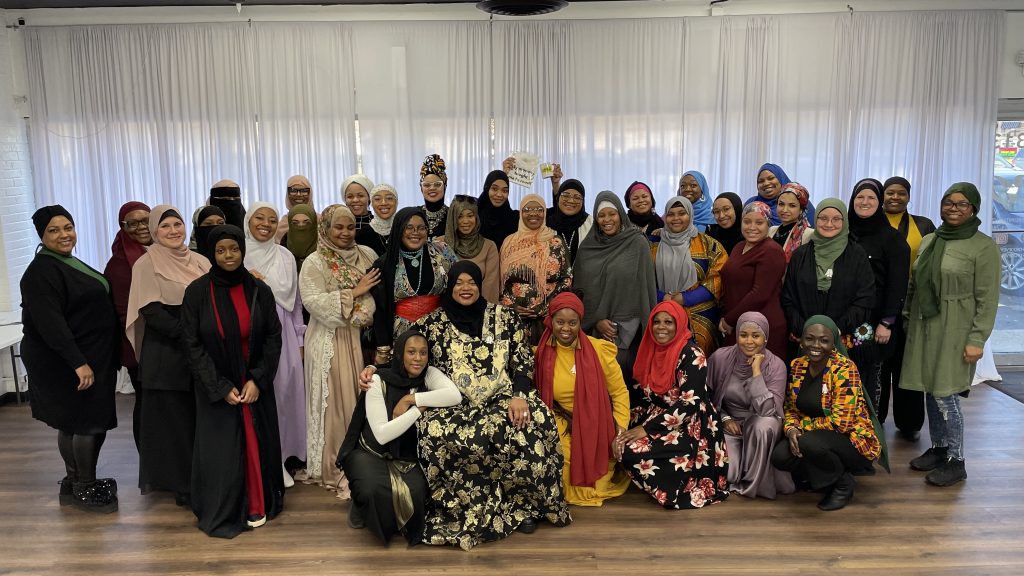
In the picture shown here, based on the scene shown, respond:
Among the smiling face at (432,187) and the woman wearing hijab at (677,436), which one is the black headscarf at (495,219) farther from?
the woman wearing hijab at (677,436)

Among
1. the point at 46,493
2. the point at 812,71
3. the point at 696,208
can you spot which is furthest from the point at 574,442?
the point at 812,71

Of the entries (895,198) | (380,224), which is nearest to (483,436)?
(380,224)

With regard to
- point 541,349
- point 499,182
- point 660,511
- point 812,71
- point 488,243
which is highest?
point 812,71

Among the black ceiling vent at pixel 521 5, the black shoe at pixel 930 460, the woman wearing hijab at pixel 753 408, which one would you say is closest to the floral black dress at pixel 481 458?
the woman wearing hijab at pixel 753 408

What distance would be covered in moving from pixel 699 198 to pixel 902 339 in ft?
4.87

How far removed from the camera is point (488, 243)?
14.0ft

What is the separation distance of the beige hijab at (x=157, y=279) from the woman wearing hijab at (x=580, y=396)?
1.80 meters

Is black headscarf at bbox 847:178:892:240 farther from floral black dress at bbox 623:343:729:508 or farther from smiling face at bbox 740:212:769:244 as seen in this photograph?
floral black dress at bbox 623:343:729:508

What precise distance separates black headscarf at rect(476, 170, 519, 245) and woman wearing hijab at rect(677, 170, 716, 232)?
1161mm

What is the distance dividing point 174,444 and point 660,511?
245cm

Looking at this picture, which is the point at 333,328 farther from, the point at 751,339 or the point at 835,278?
the point at 835,278

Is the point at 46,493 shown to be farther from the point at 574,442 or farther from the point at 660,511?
→ the point at 660,511

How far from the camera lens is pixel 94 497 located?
3.78 metres

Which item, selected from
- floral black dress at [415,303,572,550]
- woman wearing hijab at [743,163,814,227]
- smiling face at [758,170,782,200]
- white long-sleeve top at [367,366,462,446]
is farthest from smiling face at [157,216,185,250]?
smiling face at [758,170,782,200]
